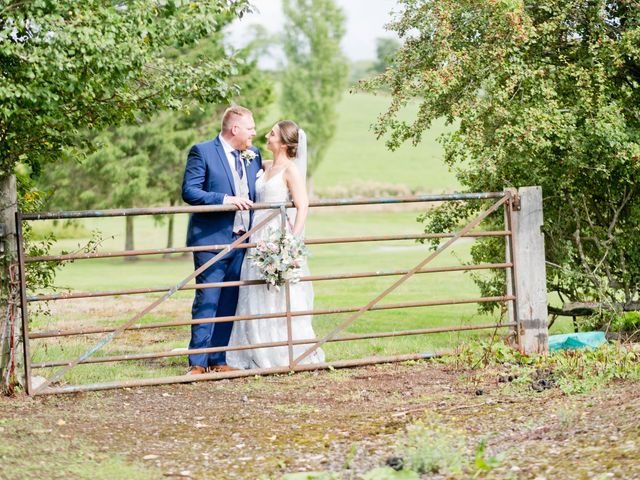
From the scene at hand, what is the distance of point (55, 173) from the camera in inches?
1260

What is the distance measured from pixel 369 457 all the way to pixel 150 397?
2516mm

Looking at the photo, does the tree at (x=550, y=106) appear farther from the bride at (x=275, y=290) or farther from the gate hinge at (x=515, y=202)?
the bride at (x=275, y=290)

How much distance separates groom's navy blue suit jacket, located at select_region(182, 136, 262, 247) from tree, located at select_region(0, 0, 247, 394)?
0.46m

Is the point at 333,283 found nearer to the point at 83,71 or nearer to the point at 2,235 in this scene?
the point at 2,235

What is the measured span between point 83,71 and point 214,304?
92.7 inches

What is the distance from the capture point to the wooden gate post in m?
8.41

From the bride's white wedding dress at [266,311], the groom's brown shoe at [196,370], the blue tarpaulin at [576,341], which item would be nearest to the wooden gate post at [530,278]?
the blue tarpaulin at [576,341]

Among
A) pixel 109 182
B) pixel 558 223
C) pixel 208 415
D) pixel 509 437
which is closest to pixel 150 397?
pixel 208 415

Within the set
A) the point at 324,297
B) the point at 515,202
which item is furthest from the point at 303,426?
the point at 324,297

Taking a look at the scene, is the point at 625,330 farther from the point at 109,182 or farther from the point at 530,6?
the point at 109,182

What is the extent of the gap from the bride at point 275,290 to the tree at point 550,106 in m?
1.66

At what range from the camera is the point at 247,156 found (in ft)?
26.4

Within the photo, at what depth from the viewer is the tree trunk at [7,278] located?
7055mm

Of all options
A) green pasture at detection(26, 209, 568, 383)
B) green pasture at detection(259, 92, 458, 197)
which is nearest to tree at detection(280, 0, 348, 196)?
green pasture at detection(259, 92, 458, 197)
